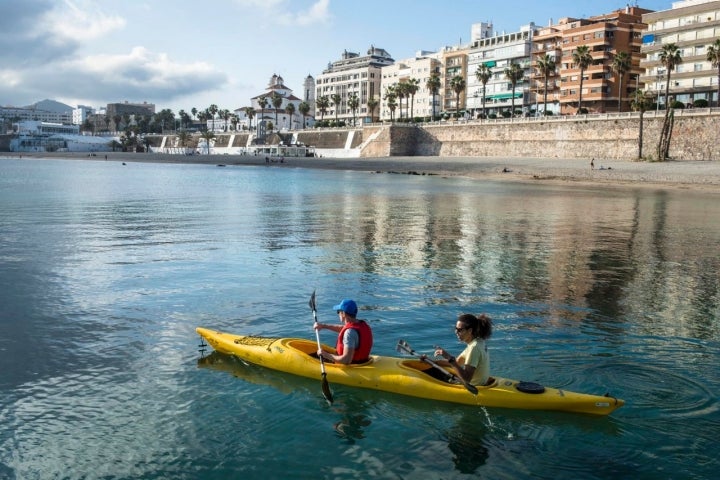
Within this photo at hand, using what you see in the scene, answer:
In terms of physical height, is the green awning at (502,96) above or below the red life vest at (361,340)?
above

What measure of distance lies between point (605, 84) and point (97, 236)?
79.2 m

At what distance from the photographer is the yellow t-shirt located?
7910 mm

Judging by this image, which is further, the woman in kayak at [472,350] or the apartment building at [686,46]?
the apartment building at [686,46]

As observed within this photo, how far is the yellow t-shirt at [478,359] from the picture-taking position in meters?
7.91

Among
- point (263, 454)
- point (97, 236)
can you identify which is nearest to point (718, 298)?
point (263, 454)

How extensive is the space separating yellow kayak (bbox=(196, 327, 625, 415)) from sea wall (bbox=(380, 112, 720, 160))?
61.5 m

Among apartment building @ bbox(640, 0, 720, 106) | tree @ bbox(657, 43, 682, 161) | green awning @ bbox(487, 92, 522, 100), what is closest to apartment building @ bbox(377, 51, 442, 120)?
green awning @ bbox(487, 92, 522, 100)

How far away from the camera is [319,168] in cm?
9944

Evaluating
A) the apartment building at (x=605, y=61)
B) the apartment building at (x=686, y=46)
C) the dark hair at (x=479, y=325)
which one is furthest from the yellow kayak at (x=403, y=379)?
the apartment building at (x=605, y=61)

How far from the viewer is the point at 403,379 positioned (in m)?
8.55

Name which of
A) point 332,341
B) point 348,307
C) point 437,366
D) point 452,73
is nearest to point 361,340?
point 348,307

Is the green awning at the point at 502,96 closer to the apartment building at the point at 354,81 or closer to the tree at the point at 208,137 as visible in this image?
the apartment building at the point at 354,81

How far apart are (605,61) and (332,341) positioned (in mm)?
86900

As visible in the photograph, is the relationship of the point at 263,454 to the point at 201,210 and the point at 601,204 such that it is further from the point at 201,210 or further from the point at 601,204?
the point at 601,204
